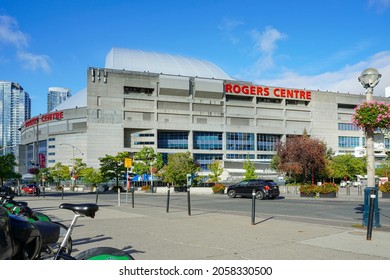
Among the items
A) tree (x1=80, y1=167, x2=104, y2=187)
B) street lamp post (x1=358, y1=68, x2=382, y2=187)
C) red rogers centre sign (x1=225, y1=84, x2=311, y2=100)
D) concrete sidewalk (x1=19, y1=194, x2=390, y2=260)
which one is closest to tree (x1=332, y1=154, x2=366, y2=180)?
red rogers centre sign (x1=225, y1=84, x2=311, y2=100)

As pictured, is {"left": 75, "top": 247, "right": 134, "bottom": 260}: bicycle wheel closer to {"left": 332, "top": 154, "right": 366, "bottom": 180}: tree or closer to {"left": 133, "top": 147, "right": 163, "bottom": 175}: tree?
{"left": 133, "top": 147, "right": 163, "bottom": 175}: tree

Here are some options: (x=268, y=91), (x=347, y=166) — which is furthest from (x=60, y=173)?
(x=347, y=166)

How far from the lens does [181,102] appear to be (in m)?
96.1

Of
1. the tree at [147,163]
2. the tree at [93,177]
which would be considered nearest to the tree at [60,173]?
the tree at [93,177]

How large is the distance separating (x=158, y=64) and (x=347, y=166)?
6545 cm

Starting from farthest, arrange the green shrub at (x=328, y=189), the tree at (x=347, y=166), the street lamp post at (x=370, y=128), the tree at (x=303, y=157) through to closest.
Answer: the tree at (x=347, y=166) < the tree at (x=303, y=157) < the green shrub at (x=328, y=189) < the street lamp post at (x=370, y=128)

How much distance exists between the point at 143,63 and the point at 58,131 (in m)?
30.9

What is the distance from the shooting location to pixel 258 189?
30.1 metres

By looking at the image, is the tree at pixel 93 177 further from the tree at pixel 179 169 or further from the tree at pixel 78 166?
the tree at pixel 179 169

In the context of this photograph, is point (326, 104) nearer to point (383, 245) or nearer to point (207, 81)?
point (207, 81)

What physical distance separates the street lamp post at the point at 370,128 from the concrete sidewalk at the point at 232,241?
188 centimetres

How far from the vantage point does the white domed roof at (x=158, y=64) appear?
358 feet

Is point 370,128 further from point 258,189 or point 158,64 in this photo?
point 158,64

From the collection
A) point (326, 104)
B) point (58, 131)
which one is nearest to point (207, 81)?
point (326, 104)
